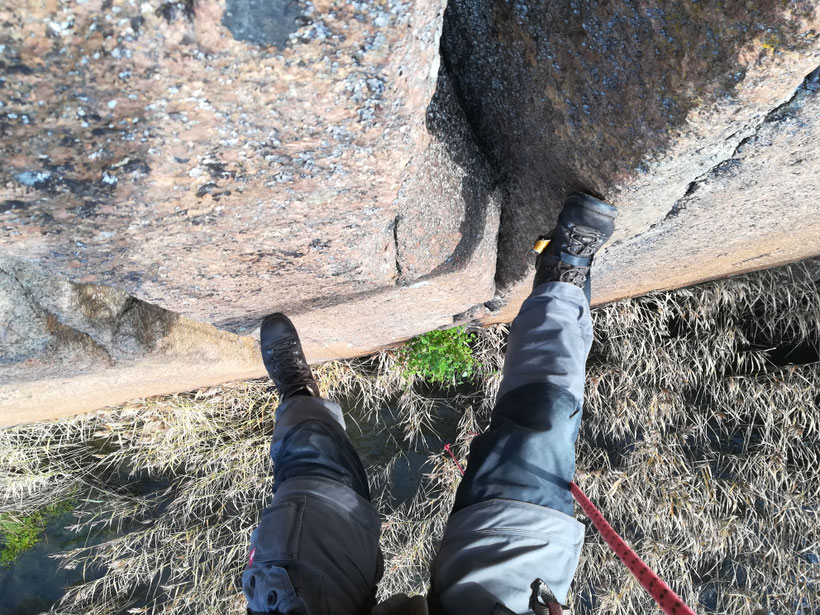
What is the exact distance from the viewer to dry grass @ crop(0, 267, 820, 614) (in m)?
2.45

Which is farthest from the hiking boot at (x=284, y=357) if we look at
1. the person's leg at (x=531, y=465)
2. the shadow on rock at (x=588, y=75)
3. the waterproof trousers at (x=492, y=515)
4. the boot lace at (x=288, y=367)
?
the shadow on rock at (x=588, y=75)

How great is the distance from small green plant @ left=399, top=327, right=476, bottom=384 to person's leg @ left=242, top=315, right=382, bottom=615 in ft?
2.19


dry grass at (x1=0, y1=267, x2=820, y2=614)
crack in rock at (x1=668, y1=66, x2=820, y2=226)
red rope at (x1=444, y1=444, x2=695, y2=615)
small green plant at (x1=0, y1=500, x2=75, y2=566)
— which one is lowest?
small green plant at (x1=0, y1=500, x2=75, y2=566)

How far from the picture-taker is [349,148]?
106 centimetres

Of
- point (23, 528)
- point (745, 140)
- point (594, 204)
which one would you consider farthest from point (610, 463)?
point (23, 528)

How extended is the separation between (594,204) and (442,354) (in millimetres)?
1224

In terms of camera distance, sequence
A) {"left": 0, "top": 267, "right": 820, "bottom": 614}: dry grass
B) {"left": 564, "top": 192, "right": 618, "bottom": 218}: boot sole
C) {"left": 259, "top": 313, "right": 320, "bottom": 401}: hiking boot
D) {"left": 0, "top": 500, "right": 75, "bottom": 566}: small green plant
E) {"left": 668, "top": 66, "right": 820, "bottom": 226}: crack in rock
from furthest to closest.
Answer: {"left": 0, "top": 500, "right": 75, "bottom": 566}: small green plant, {"left": 0, "top": 267, "right": 820, "bottom": 614}: dry grass, {"left": 259, "top": 313, "right": 320, "bottom": 401}: hiking boot, {"left": 564, "top": 192, "right": 618, "bottom": 218}: boot sole, {"left": 668, "top": 66, "right": 820, "bottom": 226}: crack in rock

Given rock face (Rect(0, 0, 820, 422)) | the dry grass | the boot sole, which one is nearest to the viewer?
rock face (Rect(0, 0, 820, 422))

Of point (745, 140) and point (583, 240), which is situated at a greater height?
point (745, 140)

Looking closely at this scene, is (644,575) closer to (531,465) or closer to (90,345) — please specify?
(531,465)

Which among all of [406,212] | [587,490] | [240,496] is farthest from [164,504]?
[406,212]

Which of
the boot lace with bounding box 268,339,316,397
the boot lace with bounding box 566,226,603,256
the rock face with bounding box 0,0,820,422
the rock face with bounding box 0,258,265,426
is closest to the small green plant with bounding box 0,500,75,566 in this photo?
the rock face with bounding box 0,258,265,426

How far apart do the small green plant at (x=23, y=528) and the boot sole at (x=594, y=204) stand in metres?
3.05

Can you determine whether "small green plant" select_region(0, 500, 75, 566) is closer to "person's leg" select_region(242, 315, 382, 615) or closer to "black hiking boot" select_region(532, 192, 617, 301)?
"person's leg" select_region(242, 315, 382, 615)
